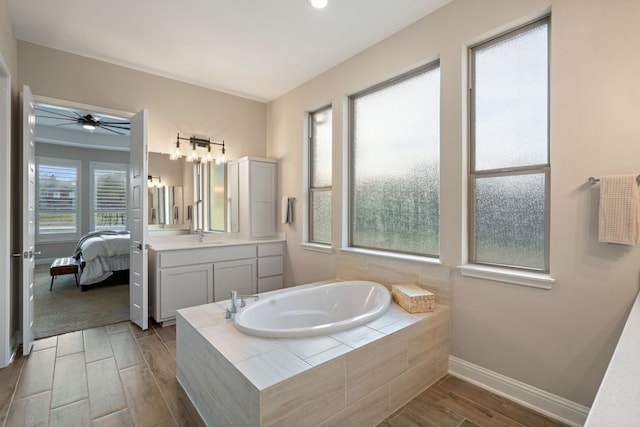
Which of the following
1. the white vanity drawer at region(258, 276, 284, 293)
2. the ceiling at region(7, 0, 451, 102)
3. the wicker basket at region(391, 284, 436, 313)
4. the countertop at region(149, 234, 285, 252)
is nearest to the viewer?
the wicker basket at region(391, 284, 436, 313)

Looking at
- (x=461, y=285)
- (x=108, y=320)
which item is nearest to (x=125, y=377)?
(x=108, y=320)

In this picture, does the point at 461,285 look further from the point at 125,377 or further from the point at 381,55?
the point at 125,377

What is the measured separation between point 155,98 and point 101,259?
272 centimetres

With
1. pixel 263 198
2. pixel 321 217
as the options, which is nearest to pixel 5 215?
pixel 263 198

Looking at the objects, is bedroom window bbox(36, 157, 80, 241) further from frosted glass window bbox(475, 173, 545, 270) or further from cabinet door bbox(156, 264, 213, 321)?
frosted glass window bbox(475, 173, 545, 270)

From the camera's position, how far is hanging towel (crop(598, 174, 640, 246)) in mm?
1594

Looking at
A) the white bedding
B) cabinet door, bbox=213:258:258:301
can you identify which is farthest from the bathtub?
the white bedding

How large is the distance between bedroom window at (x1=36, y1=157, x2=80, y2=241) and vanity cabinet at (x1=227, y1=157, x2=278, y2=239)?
15.4ft

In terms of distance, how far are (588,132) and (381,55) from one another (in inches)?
71.9

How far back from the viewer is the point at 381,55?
2941 millimetres

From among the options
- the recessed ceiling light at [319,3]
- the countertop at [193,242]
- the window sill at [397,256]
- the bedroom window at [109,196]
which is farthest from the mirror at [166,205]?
the bedroom window at [109,196]

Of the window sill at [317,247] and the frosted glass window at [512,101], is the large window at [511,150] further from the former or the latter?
the window sill at [317,247]

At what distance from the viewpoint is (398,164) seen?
9.66ft

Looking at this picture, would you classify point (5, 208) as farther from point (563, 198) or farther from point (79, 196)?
point (79, 196)
